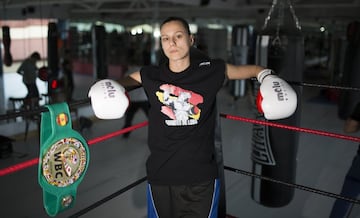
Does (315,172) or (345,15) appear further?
(345,15)

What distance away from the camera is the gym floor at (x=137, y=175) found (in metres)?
2.75

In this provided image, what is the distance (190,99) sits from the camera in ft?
4.02

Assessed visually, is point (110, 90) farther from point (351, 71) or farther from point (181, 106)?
point (351, 71)

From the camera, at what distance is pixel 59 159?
115 cm

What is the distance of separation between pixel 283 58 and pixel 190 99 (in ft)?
4.63

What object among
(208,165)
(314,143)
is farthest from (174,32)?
(314,143)

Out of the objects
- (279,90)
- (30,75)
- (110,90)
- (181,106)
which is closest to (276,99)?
(279,90)

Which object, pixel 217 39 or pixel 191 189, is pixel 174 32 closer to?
pixel 191 189

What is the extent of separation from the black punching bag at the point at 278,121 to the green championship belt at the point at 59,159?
1.46 meters

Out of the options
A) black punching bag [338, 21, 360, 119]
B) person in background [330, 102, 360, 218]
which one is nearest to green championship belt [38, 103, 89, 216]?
person in background [330, 102, 360, 218]

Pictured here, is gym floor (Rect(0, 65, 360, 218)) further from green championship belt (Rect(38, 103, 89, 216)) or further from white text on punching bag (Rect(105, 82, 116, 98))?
white text on punching bag (Rect(105, 82, 116, 98))

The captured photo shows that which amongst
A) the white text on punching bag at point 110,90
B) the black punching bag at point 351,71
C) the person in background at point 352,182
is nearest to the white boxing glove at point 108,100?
the white text on punching bag at point 110,90

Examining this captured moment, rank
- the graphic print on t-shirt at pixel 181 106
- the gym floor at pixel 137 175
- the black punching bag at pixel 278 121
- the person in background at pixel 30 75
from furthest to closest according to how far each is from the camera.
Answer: the person in background at pixel 30 75
the gym floor at pixel 137 175
the black punching bag at pixel 278 121
the graphic print on t-shirt at pixel 181 106

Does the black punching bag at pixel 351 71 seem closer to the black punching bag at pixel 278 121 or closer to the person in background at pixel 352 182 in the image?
the black punching bag at pixel 278 121
